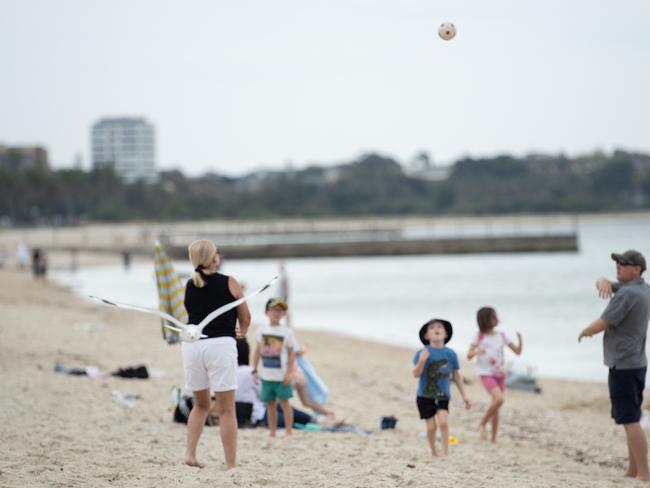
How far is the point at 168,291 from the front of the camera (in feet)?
26.5

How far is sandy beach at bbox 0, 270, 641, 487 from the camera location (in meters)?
6.04

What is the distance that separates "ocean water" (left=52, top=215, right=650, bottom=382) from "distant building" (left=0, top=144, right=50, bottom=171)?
7245cm

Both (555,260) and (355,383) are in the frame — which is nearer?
(355,383)

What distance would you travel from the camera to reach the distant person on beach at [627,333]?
21.1ft

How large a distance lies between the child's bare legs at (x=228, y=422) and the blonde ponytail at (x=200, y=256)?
0.73 m

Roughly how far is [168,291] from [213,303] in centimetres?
237

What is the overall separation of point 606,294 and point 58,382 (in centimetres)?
601

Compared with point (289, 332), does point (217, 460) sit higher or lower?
lower

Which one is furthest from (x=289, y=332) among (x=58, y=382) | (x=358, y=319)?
(x=358, y=319)

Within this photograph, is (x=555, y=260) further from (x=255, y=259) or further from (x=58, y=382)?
(x=58, y=382)

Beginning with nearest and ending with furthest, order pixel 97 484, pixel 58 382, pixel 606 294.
Result: pixel 97 484 → pixel 606 294 → pixel 58 382

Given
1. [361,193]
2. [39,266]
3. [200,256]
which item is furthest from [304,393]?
[361,193]

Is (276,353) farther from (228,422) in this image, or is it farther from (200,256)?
(200,256)

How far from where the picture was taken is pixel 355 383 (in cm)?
1241
